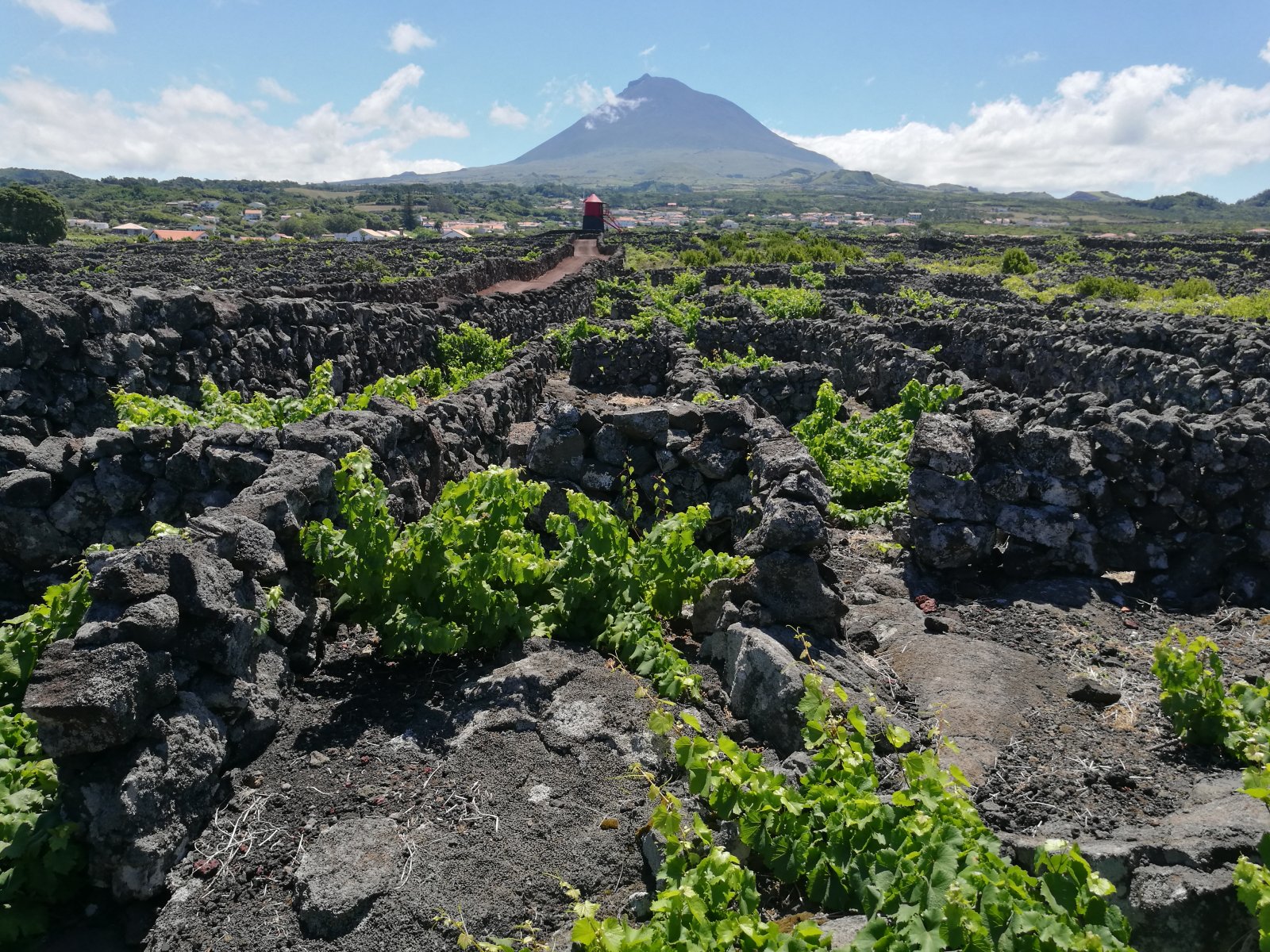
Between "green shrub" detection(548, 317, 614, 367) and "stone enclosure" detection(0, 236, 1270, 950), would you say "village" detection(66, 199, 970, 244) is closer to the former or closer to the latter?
"green shrub" detection(548, 317, 614, 367)

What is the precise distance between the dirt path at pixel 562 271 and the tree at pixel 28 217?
46.1 m

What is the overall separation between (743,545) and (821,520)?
712 mm

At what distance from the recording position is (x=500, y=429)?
570 inches

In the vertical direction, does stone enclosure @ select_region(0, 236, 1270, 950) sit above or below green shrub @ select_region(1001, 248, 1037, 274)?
below

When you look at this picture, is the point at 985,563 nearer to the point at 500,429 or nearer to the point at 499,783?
the point at 499,783

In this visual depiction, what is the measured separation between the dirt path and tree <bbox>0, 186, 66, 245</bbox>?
4610 cm

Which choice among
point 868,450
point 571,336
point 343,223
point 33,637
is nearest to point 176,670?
point 33,637

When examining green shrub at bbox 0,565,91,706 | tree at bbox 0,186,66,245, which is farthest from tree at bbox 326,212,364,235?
green shrub at bbox 0,565,91,706

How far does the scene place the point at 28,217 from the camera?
70.0 meters

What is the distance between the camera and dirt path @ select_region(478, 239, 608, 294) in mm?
43769

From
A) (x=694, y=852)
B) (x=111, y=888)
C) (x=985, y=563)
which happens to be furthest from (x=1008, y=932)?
(x=985, y=563)

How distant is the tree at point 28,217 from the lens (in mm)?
69000

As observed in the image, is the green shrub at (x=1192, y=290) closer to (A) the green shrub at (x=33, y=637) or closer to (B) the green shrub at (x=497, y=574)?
(B) the green shrub at (x=497, y=574)

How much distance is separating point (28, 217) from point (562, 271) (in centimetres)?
4972
